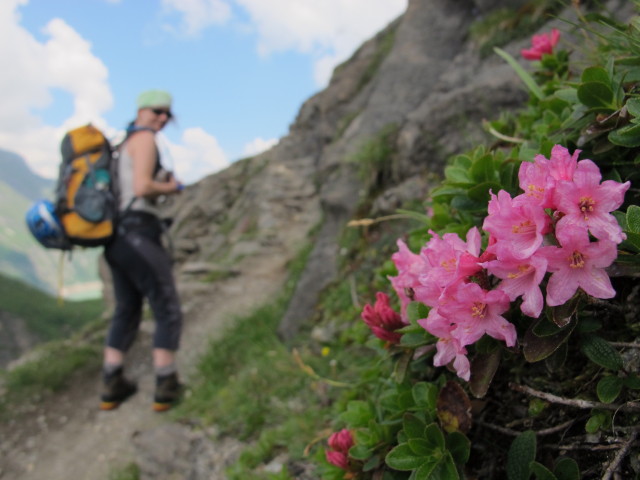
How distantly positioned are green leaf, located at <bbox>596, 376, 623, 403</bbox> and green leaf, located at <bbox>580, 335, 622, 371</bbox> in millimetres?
26

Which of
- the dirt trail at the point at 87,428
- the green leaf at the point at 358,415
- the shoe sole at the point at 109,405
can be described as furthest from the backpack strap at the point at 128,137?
the green leaf at the point at 358,415

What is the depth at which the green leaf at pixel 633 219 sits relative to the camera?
0.95 meters

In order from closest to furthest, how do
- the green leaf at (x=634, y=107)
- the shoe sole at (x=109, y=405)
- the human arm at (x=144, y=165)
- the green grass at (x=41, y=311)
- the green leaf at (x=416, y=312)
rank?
1. the green leaf at (x=634, y=107)
2. the green leaf at (x=416, y=312)
3. the human arm at (x=144, y=165)
4. the shoe sole at (x=109, y=405)
5. the green grass at (x=41, y=311)

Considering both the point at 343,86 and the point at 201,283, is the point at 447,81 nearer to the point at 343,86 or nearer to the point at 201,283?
the point at 201,283

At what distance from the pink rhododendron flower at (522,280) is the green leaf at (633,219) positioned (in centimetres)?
22

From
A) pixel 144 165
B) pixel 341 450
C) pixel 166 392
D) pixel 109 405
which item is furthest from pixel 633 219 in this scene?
pixel 109 405

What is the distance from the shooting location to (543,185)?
96cm

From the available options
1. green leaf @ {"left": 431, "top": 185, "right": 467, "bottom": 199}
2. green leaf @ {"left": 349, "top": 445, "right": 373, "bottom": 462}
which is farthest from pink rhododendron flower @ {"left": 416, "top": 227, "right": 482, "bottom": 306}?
green leaf @ {"left": 349, "top": 445, "right": 373, "bottom": 462}

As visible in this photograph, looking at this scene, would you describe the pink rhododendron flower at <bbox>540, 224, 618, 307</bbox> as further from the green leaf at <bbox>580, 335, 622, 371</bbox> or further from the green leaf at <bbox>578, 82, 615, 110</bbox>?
the green leaf at <bbox>578, 82, 615, 110</bbox>

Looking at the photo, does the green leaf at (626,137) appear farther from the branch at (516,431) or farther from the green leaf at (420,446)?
the green leaf at (420,446)

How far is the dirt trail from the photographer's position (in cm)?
465

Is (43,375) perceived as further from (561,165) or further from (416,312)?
(561,165)

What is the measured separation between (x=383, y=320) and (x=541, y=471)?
570 millimetres

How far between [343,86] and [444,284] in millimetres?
15664
